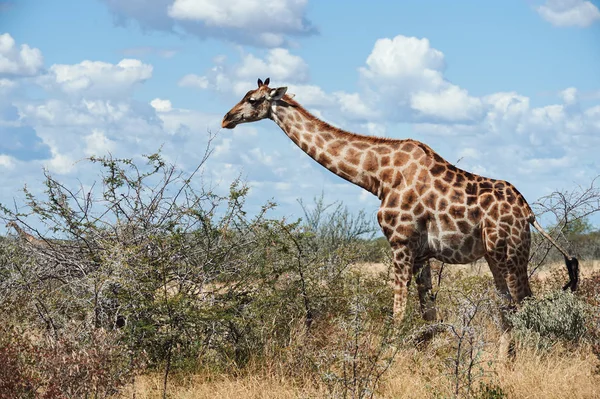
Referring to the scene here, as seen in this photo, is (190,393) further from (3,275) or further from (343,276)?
(3,275)

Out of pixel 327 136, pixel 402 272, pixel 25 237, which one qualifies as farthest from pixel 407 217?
pixel 25 237

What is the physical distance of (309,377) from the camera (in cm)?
880

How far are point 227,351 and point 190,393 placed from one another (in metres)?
1.13

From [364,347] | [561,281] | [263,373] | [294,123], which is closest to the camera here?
[364,347]

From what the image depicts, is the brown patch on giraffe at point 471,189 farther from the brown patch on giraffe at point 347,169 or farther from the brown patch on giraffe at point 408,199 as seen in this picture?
the brown patch on giraffe at point 347,169

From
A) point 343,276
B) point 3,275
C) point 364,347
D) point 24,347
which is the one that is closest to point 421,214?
point 343,276

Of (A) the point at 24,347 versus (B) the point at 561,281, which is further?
(B) the point at 561,281

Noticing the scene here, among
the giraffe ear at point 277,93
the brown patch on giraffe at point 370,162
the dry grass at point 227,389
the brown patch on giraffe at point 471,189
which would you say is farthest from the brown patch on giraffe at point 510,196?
the dry grass at point 227,389

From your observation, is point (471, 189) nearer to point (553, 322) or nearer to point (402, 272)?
point (402, 272)

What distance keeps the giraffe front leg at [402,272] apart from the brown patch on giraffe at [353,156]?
55.5 inches

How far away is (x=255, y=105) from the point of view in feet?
38.1

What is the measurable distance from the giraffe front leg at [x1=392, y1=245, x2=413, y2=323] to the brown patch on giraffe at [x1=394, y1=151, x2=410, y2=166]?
3.72ft

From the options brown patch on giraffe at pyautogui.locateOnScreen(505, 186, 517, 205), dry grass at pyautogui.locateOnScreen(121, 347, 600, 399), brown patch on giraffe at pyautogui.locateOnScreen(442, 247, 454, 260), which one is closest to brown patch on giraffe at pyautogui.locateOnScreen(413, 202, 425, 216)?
brown patch on giraffe at pyautogui.locateOnScreen(442, 247, 454, 260)

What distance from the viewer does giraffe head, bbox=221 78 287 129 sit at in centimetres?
1159
